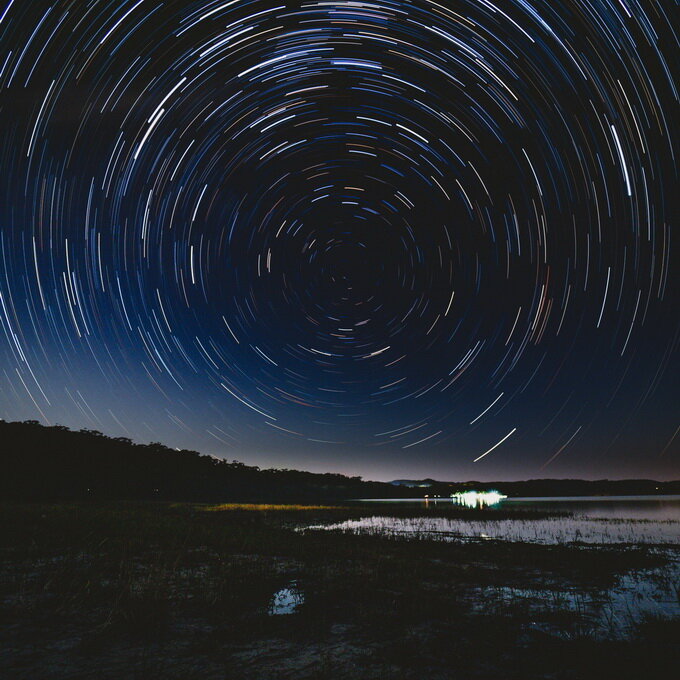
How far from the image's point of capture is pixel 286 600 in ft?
36.9

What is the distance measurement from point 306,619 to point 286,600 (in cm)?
181

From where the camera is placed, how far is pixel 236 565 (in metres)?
15.4

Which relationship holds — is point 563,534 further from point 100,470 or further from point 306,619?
point 100,470

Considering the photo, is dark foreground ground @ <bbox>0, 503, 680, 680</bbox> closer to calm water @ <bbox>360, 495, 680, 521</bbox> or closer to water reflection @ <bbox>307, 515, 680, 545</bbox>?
water reflection @ <bbox>307, 515, 680, 545</bbox>

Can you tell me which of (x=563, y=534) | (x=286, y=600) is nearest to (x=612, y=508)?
(x=563, y=534)

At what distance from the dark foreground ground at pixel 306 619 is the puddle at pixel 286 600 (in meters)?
0.16

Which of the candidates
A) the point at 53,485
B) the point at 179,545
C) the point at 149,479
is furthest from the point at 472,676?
the point at 149,479

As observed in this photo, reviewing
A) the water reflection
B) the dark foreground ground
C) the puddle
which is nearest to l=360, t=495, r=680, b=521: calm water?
the water reflection

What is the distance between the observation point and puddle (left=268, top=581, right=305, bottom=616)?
33.7 ft

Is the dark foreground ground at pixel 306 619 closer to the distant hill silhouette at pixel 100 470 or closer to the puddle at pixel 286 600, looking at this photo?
the puddle at pixel 286 600

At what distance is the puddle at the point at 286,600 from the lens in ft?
33.7

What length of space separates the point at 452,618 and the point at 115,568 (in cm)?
1038

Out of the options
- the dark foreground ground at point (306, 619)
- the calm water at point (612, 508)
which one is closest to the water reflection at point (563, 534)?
the dark foreground ground at point (306, 619)

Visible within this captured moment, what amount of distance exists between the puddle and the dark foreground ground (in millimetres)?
159
